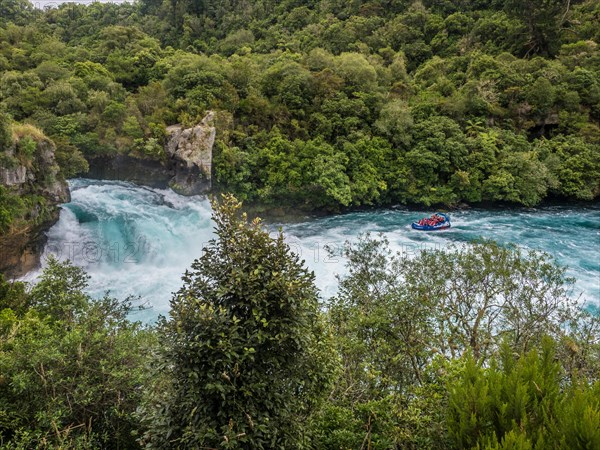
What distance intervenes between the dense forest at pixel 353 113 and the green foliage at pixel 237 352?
53.7ft

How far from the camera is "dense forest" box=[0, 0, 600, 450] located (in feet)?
12.5

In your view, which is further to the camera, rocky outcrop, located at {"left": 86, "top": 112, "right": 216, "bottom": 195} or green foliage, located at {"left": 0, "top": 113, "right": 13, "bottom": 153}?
rocky outcrop, located at {"left": 86, "top": 112, "right": 216, "bottom": 195}

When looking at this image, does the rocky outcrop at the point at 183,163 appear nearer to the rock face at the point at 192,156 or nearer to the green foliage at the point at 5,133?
the rock face at the point at 192,156

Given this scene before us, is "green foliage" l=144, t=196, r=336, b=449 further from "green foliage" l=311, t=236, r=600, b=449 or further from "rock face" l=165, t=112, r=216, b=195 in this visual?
"rock face" l=165, t=112, r=216, b=195

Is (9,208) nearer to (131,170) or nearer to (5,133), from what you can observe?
(5,133)

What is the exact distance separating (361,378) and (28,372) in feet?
16.4

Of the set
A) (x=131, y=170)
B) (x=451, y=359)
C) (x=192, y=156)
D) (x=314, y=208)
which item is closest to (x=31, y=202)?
(x=192, y=156)

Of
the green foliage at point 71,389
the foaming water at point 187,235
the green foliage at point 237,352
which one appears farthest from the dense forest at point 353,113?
the green foliage at point 237,352

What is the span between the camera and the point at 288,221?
21109 mm

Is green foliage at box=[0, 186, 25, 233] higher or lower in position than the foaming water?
higher

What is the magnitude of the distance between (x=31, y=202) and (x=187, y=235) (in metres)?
6.19

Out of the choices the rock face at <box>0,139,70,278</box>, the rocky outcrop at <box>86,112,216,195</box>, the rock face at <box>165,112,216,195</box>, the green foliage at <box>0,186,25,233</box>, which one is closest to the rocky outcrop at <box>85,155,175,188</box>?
the rocky outcrop at <box>86,112,216,195</box>

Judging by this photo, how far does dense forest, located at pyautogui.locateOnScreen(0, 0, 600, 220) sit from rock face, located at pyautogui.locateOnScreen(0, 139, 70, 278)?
231 cm

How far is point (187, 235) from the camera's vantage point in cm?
1777
